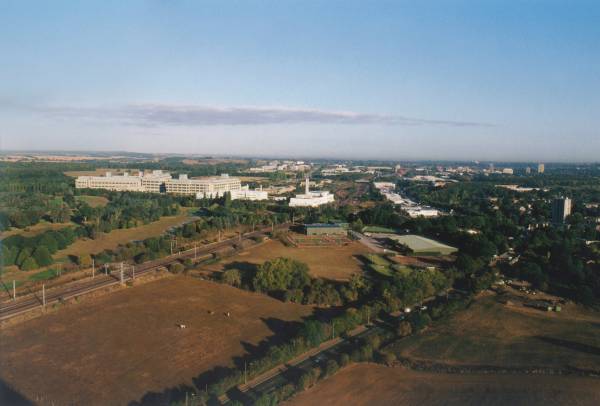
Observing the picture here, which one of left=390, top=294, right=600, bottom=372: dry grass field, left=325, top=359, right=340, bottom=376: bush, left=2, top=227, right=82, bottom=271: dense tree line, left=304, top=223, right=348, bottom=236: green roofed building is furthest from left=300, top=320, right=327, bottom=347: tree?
left=304, top=223, right=348, bottom=236: green roofed building

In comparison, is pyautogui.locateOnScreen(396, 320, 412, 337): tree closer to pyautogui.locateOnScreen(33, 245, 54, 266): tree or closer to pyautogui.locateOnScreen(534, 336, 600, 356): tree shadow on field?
pyautogui.locateOnScreen(534, 336, 600, 356): tree shadow on field

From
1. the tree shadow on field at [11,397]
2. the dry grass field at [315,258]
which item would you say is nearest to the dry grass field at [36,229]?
the dry grass field at [315,258]

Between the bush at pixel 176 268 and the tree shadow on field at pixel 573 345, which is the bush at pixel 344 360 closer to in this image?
the tree shadow on field at pixel 573 345

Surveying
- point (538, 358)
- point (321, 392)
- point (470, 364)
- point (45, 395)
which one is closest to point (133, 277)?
point (45, 395)

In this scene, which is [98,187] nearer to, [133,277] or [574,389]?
[133,277]

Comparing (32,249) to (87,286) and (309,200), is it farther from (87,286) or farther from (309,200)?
(309,200)
